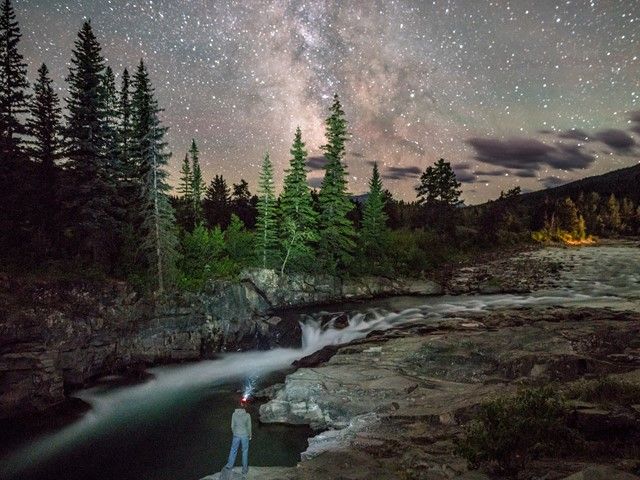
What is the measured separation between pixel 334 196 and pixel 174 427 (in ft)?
88.9

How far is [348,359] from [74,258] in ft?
59.4

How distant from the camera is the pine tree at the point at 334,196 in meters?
38.9

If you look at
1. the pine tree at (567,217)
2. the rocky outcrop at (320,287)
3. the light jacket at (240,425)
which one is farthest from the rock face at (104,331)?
the pine tree at (567,217)

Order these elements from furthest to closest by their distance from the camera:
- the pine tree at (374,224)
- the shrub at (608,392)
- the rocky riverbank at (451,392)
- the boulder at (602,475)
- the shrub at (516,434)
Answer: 1. the pine tree at (374,224)
2. the shrub at (608,392)
3. the rocky riverbank at (451,392)
4. the shrub at (516,434)
5. the boulder at (602,475)

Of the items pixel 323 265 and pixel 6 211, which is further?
pixel 323 265

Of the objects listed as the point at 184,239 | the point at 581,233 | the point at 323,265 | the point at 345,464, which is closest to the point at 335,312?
the point at 323,265

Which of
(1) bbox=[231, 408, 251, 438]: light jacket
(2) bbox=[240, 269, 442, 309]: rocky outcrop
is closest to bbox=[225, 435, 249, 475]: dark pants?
(1) bbox=[231, 408, 251, 438]: light jacket

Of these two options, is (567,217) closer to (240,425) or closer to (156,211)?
(156,211)

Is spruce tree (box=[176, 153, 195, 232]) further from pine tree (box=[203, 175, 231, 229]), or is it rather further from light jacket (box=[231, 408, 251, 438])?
light jacket (box=[231, 408, 251, 438])

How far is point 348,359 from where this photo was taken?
61.6 ft

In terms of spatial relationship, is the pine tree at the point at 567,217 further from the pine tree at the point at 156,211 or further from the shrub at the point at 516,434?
the shrub at the point at 516,434

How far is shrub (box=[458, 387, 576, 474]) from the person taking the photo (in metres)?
7.80

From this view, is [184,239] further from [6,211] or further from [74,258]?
[6,211]

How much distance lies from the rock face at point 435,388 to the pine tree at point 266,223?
14.9 metres
